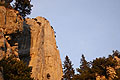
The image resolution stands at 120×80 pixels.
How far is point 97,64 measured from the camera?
110 feet

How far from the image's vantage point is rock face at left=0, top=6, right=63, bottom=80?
103 ft

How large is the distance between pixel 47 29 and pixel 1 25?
82.4 ft

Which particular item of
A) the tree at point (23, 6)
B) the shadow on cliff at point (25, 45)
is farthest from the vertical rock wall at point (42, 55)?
the tree at point (23, 6)

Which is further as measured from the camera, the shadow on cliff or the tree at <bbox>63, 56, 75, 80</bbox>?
the tree at <bbox>63, 56, 75, 80</bbox>

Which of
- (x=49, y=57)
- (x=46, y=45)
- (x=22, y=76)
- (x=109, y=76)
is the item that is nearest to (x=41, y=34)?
(x=46, y=45)

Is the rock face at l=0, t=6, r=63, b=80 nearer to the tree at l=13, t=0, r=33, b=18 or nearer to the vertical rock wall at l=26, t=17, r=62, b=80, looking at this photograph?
the vertical rock wall at l=26, t=17, r=62, b=80

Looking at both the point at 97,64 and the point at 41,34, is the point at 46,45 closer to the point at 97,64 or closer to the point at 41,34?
the point at 41,34

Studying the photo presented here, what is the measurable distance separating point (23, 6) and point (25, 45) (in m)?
13.0

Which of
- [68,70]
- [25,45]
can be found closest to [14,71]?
[25,45]

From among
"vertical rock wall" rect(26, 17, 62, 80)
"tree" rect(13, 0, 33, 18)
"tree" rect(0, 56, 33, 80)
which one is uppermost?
"tree" rect(13, 0, 33, 18)

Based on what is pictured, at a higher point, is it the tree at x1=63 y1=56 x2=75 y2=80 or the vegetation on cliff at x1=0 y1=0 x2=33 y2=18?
the vegetation on cliff at x1=0 y1=0 x2=33 y2=18

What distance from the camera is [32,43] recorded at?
4362cm

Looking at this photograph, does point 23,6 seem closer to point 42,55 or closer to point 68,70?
point 42,55

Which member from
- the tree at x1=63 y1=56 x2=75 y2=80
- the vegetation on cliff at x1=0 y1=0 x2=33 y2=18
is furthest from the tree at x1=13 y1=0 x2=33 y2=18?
the tree at x1=63 y1=56 x2=75 y2=80
